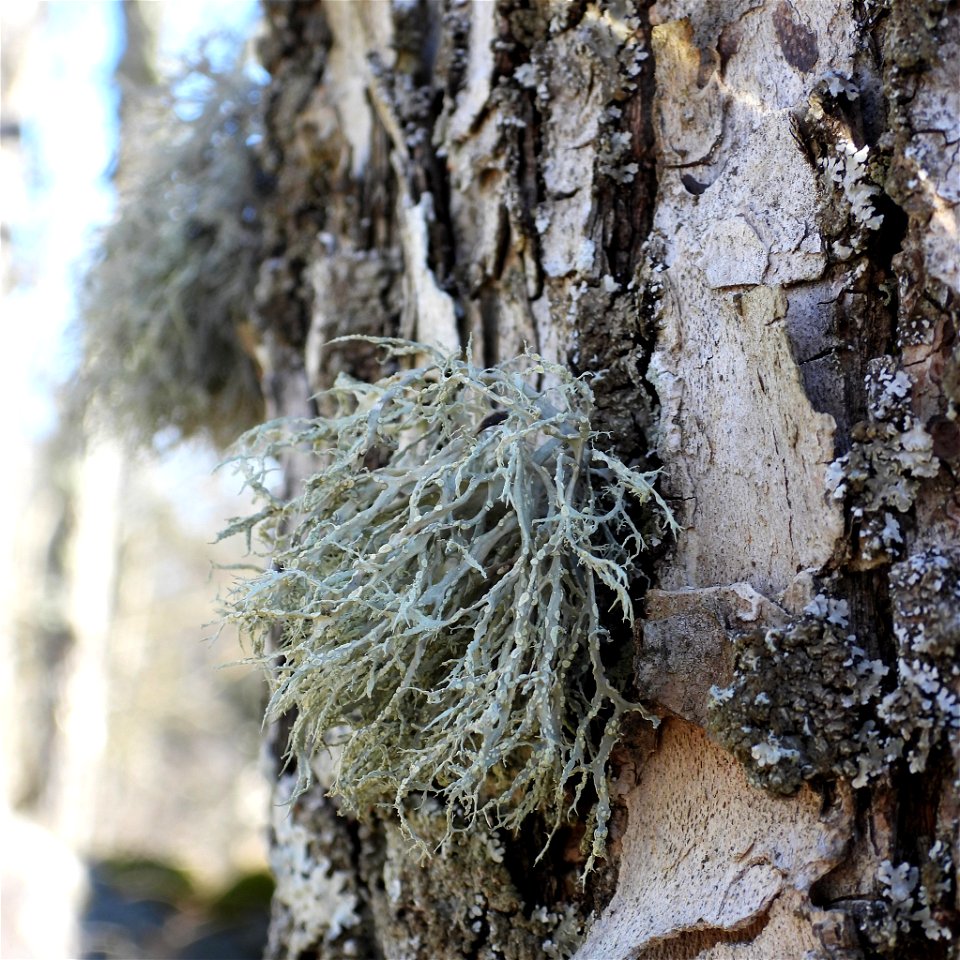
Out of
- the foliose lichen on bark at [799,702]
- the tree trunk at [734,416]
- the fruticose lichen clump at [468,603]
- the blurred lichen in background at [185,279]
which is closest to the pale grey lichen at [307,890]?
the tree trunk at [734,416]

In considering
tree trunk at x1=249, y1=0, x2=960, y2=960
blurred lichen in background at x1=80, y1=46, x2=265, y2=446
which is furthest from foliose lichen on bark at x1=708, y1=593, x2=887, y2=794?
blurred lichen in background at x1=80, y1=46, x2=265, y2=446

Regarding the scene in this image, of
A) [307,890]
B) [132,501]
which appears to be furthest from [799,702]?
[132,501]

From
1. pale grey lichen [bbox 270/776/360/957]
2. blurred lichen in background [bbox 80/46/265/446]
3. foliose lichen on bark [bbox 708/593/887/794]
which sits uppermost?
blurred lichen in background [bbox 80/46/265/446]

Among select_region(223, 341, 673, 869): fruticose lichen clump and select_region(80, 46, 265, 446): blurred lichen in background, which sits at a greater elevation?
select_region(80, 46, 265, 446): blurred lichen in background

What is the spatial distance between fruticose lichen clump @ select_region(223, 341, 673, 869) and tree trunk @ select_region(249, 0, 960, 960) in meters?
0.07

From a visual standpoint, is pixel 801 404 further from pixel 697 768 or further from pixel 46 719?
pixel 46 719

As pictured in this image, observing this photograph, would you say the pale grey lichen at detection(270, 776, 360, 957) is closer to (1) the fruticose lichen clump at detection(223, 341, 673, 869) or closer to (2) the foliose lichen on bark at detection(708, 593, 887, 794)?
(1) the fruticose lichen clump at detection(223, 341, 673, 869)

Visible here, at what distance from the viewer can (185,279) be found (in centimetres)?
176

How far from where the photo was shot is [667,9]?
1126 mm

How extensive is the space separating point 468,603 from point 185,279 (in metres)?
1.05

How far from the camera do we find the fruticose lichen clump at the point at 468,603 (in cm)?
93

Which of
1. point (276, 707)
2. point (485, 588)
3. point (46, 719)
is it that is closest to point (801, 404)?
point (485, 588)

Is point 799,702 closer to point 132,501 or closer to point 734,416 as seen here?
point 734,416

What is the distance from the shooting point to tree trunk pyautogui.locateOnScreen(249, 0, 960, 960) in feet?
2.85
